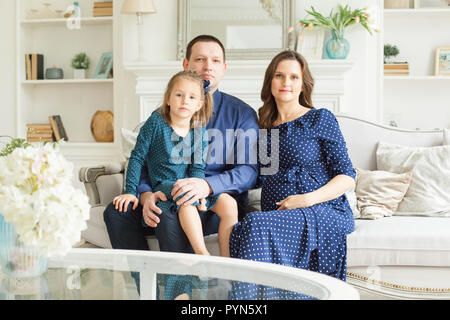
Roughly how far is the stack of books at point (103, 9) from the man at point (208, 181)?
7.90 feet

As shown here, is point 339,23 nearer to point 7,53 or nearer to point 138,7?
point 138,7

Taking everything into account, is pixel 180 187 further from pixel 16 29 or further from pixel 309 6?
pixel 16 29

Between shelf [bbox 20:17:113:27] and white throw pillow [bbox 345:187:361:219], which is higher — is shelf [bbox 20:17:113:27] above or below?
above

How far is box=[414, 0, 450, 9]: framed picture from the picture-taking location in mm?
4422

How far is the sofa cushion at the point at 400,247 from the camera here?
7.29ft

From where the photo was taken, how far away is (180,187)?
2162 millimetres

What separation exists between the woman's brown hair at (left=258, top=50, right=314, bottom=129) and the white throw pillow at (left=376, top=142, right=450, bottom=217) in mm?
540

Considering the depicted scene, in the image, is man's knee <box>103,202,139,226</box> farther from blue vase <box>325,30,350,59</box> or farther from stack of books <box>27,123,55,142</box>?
stack of books <box>27,123,55,142</box>

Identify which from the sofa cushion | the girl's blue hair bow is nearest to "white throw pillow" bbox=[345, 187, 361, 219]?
the sofa cushion

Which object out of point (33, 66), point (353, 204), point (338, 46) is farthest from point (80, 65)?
point (353, 204)

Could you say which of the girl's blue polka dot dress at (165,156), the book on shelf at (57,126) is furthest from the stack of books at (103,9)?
the girl's blue polka dot dress at (165,156)

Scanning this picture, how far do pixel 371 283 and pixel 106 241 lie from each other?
3.50ft
